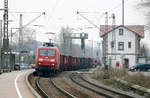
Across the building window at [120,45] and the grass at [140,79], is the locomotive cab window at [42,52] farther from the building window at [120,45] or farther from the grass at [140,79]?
the building window at [120,45]

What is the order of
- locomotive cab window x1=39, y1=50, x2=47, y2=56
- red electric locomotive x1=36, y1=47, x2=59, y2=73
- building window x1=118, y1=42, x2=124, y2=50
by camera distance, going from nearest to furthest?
Result: red electric locomotive x1=36, y1=47, x2=59, y2=73
locomotive cab window x1=39, y1=50, x2=47, y2=56
building window x1=118, y1=42, x2=124, y2=50

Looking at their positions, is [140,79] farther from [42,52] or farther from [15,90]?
[42,52]

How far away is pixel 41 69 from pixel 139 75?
10.5 meters

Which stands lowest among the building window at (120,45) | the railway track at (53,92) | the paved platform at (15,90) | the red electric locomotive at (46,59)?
the railway track at (53,92)

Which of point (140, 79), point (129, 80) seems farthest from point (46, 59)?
point (140, 79)

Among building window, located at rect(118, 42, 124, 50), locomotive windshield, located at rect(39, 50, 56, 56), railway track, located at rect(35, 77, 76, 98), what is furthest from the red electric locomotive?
building window, located at rect(118, 42, 124, 50)

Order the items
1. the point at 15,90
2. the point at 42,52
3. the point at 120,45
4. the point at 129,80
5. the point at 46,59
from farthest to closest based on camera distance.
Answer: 1. the point at 120,45
2. the point at 42,52
3. the point at 46,59
4. the point at 129,80
5. the point at 15,90

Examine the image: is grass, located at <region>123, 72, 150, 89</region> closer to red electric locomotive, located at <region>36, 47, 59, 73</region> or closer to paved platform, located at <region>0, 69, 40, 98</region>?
paved platform, located at <region>0, 69, 40, 98</region>

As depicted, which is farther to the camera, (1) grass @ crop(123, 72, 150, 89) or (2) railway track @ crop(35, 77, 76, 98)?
(1) grass @ crop(123, 72, 150, 89)

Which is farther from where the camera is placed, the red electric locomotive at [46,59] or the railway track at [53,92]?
the red electric locomotive at [46,59]

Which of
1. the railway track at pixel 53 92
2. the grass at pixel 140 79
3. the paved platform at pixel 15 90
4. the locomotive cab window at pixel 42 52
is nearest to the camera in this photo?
the paved platform at pixel 15 90

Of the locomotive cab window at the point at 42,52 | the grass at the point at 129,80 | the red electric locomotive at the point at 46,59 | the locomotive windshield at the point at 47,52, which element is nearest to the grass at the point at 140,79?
the grass at the point at 129,80

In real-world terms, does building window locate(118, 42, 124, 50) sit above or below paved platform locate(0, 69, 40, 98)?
above

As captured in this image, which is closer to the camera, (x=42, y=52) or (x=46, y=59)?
(x=46, y=59)
